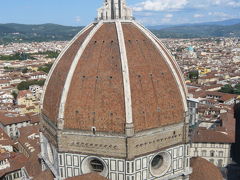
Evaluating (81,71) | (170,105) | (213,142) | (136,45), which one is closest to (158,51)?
(136,45)

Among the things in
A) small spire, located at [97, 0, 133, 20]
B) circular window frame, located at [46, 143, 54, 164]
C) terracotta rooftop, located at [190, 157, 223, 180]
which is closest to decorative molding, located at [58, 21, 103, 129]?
small spire, located at [97, 0, 133, 20]

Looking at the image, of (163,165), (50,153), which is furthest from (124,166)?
(50,153)

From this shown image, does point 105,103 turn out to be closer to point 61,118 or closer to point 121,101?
point 121,101

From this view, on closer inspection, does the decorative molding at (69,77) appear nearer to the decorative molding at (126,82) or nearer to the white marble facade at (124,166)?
the decorative molding at (126,82)

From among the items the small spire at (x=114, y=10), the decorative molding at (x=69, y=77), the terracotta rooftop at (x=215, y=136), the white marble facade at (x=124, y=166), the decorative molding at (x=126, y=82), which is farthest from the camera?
the terracotta rooftop at (x=215, y=136)

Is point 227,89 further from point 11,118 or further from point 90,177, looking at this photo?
point 90,177

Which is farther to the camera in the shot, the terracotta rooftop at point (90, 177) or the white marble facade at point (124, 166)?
the white marble facade at point (124, 166)

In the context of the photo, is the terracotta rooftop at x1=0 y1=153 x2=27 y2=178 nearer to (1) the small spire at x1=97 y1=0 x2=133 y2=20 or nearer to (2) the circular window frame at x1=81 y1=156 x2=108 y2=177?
(2) the circular window frame at x1=81 y1=156 x2=108 y2=177

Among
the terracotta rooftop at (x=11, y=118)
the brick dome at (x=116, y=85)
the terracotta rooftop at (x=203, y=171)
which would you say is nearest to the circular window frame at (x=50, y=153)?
the brick dome at (x=116, y=85)
